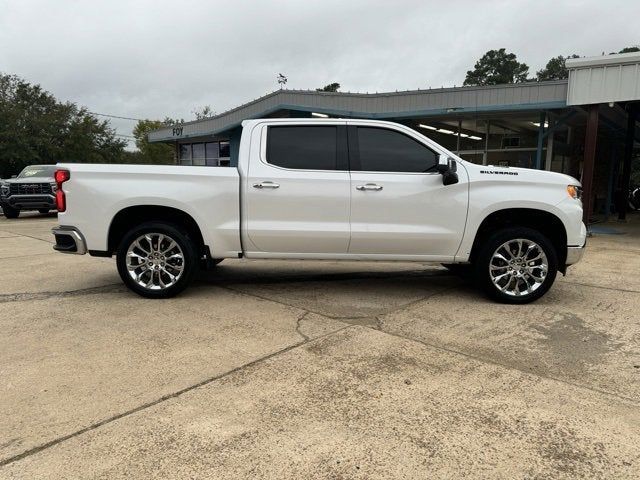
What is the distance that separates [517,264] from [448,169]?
51.5 inches

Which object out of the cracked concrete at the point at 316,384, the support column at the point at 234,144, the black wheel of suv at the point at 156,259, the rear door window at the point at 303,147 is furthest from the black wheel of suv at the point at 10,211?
the rear door window at the point at 303,147

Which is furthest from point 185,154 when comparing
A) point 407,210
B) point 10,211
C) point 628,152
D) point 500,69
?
point 500,69

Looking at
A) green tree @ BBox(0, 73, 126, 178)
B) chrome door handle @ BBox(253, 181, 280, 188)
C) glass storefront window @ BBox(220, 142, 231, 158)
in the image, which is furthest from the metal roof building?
→ green tree @ BBox(0, 73, 126, 178)

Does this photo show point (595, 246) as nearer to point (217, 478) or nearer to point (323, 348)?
point (323, 348)

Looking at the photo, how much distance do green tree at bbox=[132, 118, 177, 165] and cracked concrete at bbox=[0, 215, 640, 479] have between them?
148 ft

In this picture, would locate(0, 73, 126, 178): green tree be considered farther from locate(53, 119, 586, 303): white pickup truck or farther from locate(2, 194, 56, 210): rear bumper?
locate(53, 119, 586, 303): white pickup truck

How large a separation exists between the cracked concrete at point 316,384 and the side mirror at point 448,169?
1.36m

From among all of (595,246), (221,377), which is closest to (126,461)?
(221,377)

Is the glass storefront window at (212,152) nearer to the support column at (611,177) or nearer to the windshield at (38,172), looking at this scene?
the windshield at (38,172)

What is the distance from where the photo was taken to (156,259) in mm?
5336

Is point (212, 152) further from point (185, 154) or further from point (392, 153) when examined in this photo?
point (392, 153)

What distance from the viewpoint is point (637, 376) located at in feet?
11.5

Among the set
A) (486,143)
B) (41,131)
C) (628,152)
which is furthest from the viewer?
(41,131)

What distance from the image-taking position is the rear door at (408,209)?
5203 millimetres
